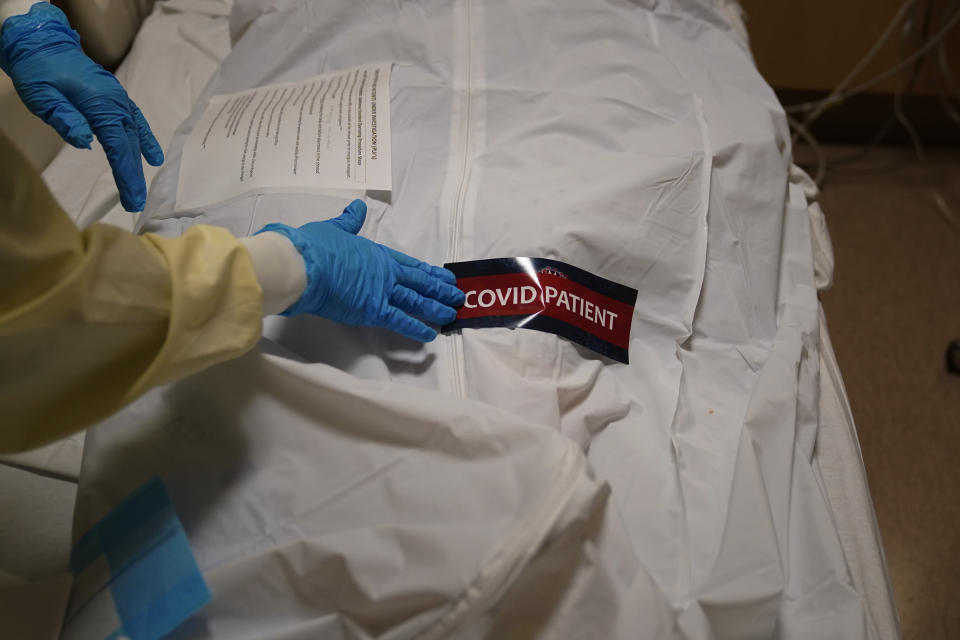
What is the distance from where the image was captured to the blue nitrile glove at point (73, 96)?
0.73m

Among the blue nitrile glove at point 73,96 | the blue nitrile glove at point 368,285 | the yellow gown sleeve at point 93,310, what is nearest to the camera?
the yellow gown sleeve at point 93,310

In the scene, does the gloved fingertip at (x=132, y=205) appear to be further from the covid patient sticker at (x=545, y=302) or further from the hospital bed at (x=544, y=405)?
the covid patient sticker at (x=545, y=302)

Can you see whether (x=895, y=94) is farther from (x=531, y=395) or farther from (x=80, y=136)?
(x=80, y=136)

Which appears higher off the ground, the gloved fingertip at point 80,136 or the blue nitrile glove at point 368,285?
the gloved fingertip at point 80,136

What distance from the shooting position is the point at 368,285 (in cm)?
62

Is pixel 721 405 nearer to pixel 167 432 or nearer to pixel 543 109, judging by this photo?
pixel 543 109

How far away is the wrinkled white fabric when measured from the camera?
0.50 m

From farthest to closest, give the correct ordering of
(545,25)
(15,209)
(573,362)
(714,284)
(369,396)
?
(545,25) < (714,284) < (573,362) < (369,396) < (15,209)

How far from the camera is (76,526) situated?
574 millimetres

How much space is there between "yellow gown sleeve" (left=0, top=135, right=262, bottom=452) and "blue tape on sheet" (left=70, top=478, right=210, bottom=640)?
0.38 feet

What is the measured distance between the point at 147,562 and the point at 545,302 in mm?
392

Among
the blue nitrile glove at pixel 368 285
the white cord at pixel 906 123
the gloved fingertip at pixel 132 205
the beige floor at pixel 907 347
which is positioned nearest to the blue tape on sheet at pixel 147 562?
the blue nitrile glove at pixel 368 285

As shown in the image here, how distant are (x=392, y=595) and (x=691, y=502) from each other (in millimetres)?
299

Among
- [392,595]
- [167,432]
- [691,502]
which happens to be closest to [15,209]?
[167,432]
